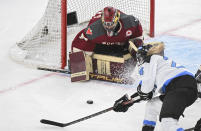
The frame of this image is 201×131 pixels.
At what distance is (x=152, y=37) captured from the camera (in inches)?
205

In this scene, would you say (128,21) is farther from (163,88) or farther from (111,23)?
(163,88)

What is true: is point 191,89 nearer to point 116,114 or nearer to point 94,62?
point 116,114

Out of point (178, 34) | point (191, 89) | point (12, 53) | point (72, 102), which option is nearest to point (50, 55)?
point (12, 53)

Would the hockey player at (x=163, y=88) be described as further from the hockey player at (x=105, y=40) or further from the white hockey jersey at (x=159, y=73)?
the hockey player at (x=105, y=40)

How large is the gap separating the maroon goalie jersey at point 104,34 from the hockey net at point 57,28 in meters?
0.21

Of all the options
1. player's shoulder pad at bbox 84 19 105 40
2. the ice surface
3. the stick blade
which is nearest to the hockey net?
the ice surface

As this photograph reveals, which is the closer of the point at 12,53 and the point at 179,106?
the point at 179,106

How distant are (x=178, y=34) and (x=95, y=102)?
1.94 metres

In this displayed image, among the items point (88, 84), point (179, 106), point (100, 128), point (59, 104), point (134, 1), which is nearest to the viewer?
point (179, 106)

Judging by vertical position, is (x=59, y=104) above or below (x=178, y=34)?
below

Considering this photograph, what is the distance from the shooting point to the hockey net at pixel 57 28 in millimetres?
4477

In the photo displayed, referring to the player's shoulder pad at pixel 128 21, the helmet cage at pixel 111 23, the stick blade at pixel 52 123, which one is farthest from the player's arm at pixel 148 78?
the player's shoulder pad at pixel 128 21

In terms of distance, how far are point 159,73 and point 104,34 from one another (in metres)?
1.41

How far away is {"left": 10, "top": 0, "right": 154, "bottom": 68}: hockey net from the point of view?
14.7 ft
